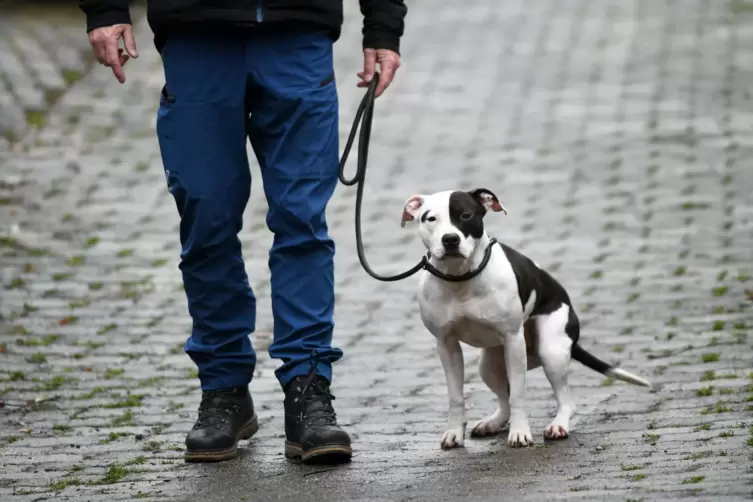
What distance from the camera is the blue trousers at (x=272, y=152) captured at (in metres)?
4.84

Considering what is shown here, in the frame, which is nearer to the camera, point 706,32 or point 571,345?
point 571,345

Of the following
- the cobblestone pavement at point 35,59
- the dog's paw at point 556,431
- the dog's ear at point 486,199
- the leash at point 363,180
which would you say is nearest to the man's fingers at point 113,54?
the leash at point 363,180

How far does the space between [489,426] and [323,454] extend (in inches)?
33.8

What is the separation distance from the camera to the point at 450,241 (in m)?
4.80

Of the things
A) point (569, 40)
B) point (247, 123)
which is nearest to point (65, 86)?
point (569, 40)

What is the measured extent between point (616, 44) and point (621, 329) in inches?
310

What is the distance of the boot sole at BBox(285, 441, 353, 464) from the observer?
476 centimetres

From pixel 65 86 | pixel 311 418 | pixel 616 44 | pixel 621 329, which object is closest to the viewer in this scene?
pixel 311 418

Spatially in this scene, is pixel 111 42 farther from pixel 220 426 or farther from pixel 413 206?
pixel 220 426

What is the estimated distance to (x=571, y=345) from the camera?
5375 millimetres

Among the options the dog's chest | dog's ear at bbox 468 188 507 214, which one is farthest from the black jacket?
the dog's chest

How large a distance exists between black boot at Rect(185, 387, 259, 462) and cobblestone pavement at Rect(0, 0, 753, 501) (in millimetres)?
75

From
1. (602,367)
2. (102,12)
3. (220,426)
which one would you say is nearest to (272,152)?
(102,12)

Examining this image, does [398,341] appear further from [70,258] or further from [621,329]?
[70,258]
